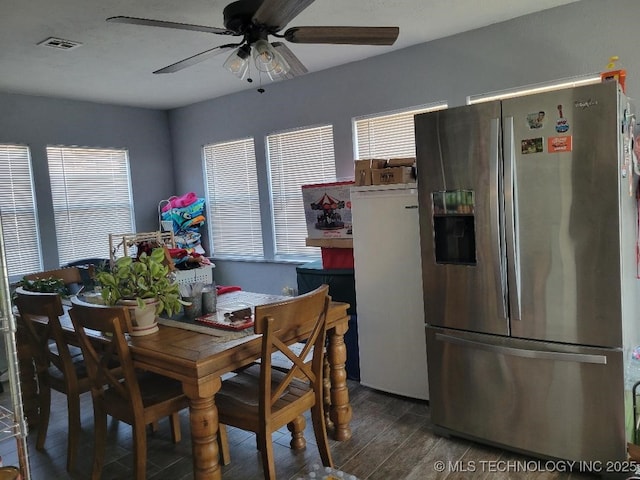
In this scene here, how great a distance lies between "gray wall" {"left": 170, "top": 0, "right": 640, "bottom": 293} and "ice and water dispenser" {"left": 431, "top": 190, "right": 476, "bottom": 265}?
140cm

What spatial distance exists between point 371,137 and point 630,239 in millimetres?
2295

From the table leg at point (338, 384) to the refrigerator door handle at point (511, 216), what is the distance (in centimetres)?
91

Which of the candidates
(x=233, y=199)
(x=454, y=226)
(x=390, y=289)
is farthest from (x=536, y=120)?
(x=233, y=199)

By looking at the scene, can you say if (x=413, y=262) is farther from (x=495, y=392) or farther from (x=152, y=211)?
(x=152, y=211)

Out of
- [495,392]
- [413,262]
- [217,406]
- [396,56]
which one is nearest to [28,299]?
[217,406]

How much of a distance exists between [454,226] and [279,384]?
1.25 m

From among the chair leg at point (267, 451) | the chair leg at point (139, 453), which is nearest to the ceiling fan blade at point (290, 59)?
the chair leg at point (267, 451)

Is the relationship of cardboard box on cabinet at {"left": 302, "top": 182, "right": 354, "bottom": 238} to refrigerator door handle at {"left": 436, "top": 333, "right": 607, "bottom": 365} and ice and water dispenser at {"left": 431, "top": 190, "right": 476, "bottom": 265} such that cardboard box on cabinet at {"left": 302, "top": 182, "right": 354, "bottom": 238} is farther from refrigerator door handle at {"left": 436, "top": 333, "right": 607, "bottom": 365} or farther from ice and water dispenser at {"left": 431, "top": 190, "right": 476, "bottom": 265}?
refrigerator door handle at {"left": 436, "top": 333, "right": 607, "bottom": 365}

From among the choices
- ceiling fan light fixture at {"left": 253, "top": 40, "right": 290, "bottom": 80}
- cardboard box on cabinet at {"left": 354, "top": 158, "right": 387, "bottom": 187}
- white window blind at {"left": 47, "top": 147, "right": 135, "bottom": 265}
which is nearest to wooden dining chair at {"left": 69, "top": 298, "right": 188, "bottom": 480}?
ceiling fan light fixture at {"left": 253, "top": 40, "right": 290, "bottom": 80}

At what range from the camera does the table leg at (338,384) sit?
8.54 feet

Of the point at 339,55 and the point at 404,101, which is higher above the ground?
the point at 339,55

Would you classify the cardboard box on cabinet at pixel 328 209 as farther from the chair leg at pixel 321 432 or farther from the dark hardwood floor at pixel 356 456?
the chair leg at pixel 321 432

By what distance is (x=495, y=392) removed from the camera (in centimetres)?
244

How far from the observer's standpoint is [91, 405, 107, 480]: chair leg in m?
2.25
